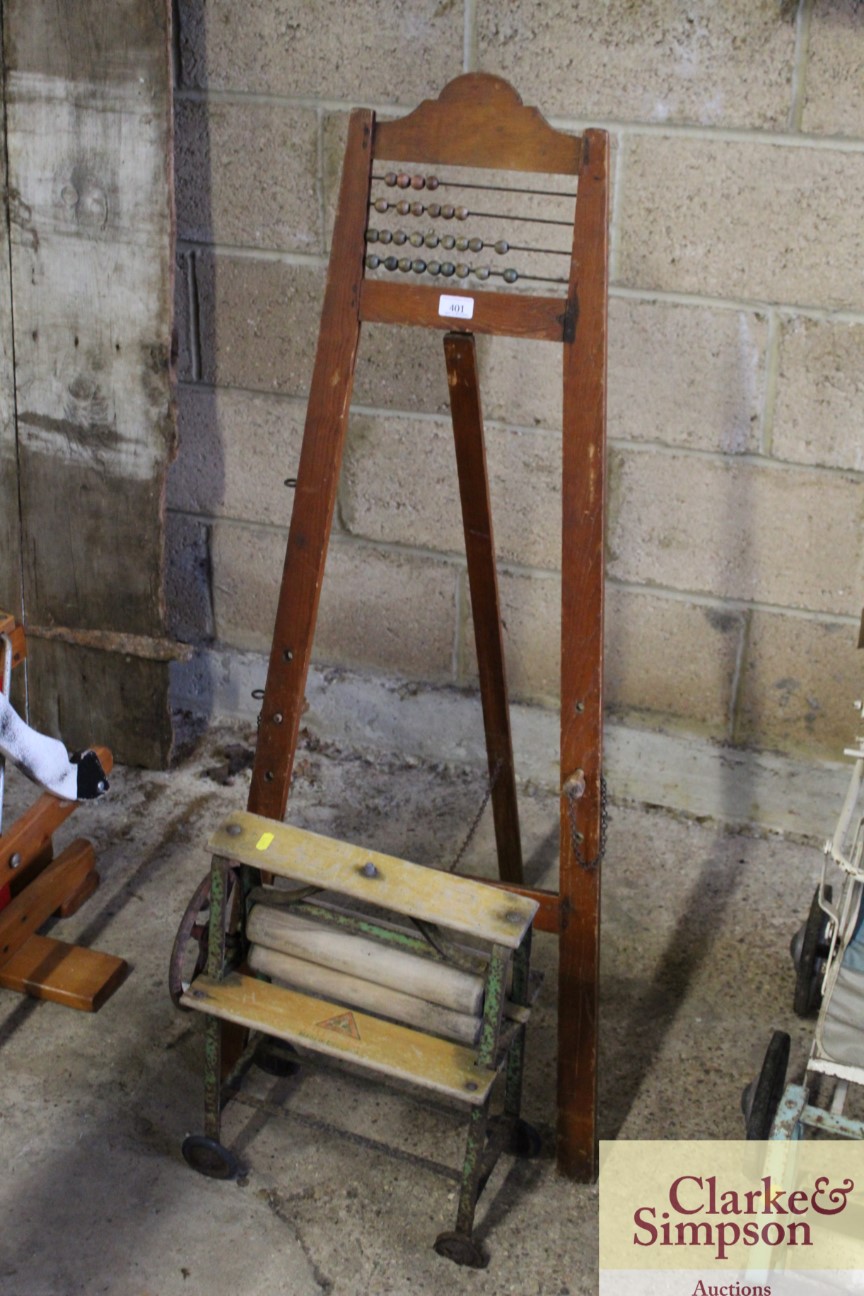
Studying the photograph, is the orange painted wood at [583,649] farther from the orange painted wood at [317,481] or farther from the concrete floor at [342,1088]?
the orange painted wood at [317,481]

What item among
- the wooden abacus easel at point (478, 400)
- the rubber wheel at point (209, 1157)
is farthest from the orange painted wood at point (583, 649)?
the rubber wheel at point (209, 1157)

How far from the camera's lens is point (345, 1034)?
2.20 meters

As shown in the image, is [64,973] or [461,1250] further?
[64,973]

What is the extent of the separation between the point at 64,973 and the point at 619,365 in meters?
1.75

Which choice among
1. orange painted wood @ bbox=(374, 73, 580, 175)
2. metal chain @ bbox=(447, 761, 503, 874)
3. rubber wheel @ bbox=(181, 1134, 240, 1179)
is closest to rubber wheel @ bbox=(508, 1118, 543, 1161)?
rubber wheel @ bbox=(181, 1134, 240, 1179)

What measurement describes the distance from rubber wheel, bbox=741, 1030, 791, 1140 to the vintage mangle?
0.27 m

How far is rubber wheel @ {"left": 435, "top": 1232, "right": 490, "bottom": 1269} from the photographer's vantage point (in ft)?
7.35

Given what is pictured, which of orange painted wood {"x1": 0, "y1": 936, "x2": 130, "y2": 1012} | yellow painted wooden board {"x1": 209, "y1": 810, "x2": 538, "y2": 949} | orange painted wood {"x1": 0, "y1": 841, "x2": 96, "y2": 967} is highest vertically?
yellow painted wooden board {"x1": 209, "y1": 810, "x2": 538, "y2": 949}

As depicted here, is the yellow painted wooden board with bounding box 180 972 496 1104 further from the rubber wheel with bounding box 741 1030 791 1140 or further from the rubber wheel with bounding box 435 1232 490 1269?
the rubber wheel with bounding box 741 1030 791 1140

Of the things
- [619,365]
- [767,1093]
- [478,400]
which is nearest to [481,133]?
[478,400]

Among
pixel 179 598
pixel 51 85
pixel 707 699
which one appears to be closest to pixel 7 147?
pixel 51 85

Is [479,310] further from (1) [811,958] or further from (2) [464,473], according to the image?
(1) [811,958]

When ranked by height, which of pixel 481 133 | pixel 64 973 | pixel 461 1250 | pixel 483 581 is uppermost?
pixel 481 133

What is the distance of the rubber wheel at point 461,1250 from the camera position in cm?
224
